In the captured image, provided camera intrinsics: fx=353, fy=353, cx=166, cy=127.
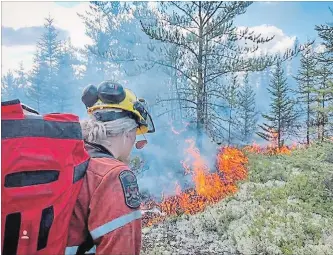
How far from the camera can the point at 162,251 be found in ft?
22.9

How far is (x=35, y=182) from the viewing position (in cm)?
142

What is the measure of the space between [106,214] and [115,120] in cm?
59

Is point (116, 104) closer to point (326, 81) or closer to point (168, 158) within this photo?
point (168, 158)

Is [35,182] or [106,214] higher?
[35,182]

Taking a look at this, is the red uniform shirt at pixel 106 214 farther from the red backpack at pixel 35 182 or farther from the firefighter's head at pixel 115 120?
the firefighter's head at pixel 115 120

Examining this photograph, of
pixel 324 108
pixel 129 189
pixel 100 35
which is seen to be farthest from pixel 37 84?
pixel 129 189

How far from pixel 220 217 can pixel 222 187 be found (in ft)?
10.5

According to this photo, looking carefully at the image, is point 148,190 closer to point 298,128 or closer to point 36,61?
point 298,128

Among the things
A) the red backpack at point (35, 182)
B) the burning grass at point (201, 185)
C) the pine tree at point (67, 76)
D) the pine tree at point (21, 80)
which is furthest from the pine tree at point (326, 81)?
the pine tree at point (21, 80)

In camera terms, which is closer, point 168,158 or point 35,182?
point 35,182

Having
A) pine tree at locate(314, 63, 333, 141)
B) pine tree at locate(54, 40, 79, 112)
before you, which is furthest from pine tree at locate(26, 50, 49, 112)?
pine tree at locate(314, 63, 333, 141)

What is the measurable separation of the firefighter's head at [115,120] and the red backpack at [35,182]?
1.26ft

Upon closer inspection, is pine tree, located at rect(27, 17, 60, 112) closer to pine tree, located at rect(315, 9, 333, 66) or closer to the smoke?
the smoke

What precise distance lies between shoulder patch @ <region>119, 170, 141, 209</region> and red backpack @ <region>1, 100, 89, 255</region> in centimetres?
23
